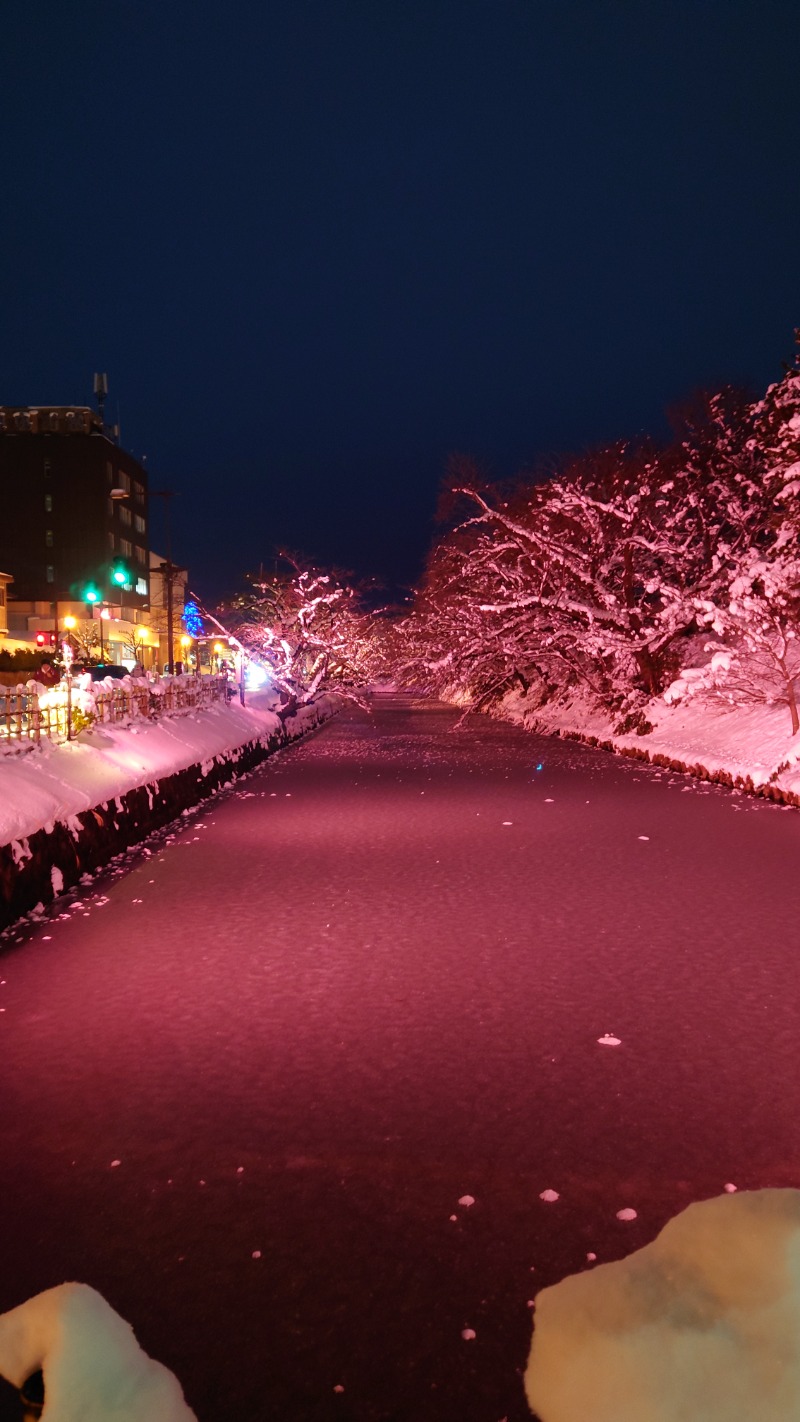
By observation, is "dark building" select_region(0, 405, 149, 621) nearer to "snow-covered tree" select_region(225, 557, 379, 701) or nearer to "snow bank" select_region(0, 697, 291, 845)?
"snow-covered tree" select_region(225, 557, 379, 701)

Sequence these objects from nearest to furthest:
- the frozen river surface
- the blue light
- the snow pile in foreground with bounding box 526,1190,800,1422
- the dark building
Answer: the snow pile in foreground with bounding box 526,1190,800,1422 < the frozen river surface < the blue light < the dark building

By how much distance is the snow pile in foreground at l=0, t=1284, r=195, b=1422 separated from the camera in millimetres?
2668

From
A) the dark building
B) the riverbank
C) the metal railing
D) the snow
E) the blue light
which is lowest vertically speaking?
the riverbank

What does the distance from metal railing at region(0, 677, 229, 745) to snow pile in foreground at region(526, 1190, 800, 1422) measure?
9675 millimetres

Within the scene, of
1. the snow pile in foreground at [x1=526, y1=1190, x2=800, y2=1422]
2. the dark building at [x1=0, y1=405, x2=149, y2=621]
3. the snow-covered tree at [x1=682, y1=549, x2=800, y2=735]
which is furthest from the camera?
the dark building at [x1=0, y1=405, x2=149, y2=621]

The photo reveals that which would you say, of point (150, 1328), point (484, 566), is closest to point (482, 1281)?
point (150, 1328)

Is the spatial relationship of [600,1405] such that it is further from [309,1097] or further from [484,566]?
[484,566]

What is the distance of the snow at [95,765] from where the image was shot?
9469 mm

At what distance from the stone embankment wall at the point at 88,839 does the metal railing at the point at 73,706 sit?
129 centimetres

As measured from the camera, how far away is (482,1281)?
3.22 meters

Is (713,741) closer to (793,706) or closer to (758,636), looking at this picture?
(793,706)

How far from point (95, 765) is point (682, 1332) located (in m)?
11.0

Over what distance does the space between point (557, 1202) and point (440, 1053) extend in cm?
164

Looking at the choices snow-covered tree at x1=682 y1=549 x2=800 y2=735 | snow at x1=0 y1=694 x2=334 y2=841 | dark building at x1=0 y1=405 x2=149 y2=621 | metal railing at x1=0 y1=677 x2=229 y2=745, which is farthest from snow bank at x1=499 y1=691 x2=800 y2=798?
dark building at x1=0 y1=405 x2=149 y2=621
